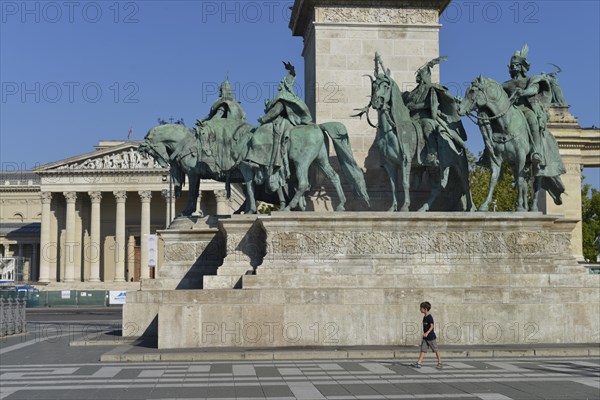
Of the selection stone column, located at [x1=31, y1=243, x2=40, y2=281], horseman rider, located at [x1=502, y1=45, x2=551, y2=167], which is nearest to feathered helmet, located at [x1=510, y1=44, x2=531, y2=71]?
horseman rider, located at [x1=502, y1=45, x2=551, y2=167]

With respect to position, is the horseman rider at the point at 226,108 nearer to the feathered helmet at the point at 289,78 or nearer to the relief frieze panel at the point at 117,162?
the feathered helmet at the point at 289,78

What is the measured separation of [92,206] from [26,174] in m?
44.7

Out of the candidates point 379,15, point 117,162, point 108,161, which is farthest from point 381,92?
point 108,161

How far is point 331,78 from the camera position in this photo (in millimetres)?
27469

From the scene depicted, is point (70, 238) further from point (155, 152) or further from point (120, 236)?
point (155, 152)

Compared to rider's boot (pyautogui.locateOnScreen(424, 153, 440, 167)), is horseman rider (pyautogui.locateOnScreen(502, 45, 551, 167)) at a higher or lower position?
higher

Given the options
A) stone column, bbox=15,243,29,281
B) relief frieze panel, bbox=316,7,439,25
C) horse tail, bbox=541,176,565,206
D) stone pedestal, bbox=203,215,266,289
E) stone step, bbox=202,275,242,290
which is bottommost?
stone column, bbox=15,243,29,281

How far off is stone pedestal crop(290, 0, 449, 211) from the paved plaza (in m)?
9.41

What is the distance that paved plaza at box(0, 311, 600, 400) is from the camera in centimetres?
1480

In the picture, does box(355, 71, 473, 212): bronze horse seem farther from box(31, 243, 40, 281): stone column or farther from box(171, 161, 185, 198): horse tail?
box(31, 243, 40, 281): stone column

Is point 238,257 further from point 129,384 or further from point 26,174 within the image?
point 26,174

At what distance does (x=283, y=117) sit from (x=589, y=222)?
57.6 m

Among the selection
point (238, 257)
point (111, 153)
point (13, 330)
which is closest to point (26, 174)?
point (111, 153)

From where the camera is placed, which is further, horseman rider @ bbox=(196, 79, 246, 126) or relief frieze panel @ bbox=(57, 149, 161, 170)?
relief frieze panel @ bbox=(57, 149, 161, 170)
